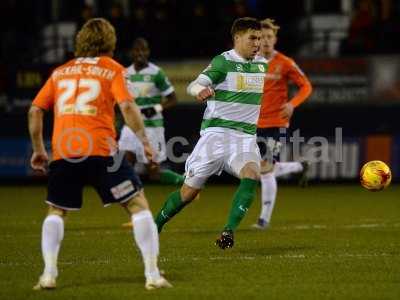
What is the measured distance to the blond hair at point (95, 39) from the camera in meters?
8.09

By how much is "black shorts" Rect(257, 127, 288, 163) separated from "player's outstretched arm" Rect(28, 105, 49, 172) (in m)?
5.21

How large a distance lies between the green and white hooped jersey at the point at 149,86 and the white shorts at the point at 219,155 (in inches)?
174

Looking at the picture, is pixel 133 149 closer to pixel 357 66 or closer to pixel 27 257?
pixel 27 257

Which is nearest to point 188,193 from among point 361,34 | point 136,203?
point 136,203

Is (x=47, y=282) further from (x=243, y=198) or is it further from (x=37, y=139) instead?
(x=243, y=198)

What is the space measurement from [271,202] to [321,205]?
3474mm

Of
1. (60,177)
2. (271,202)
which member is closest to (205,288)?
(60,177)

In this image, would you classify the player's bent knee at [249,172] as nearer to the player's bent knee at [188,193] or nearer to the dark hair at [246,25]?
the player's bent knee at [188,193]

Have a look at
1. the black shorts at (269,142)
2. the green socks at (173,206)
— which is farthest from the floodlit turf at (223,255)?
the black shorts at (269,142)

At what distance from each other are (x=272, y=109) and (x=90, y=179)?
5413mm

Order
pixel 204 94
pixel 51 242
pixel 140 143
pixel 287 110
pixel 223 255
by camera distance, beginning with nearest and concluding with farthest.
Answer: pixel 51 242, pixel 204 94, pixel 223 255, pixel 287 110, pixel 140 143

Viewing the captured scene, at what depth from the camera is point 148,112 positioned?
15023 mm

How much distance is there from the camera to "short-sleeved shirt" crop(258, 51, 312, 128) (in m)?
13.2

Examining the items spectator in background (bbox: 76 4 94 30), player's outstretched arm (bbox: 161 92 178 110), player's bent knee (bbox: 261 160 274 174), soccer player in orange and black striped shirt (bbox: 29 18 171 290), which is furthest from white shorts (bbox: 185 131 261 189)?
spectator in background (bbox: 76 4 94 30)
